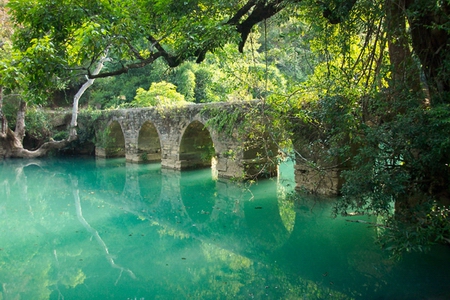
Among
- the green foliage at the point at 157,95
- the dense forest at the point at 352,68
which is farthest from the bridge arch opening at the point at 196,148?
the dense forest at the point at 352,68

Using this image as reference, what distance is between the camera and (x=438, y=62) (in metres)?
3.99

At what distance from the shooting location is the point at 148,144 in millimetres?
14312

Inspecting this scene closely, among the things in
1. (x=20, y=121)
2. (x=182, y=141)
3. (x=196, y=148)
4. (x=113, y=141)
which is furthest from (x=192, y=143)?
(x=20, y=121)

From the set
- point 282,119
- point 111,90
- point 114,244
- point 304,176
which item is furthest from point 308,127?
point 111,90

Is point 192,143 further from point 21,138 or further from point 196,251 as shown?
point 21,138

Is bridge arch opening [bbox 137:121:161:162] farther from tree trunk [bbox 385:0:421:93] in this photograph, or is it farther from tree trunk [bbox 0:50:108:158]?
tree trunk [bbox 385:0:421:93]

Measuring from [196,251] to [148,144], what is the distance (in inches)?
367

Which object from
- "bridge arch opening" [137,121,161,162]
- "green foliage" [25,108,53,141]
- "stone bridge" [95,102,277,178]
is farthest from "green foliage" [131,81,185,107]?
"green foliage" [25,108,53,141]

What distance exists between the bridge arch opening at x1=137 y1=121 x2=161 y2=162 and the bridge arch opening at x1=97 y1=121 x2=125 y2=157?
6.28 ft

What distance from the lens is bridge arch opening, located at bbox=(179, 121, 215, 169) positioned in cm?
1178

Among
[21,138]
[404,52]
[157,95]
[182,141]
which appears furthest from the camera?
[157,95]

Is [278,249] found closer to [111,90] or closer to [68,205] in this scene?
[68,205]

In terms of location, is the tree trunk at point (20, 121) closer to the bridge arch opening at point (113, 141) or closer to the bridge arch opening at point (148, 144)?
the bridge arch opening at point (113, 141)

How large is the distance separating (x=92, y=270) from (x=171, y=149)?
7565 mm
